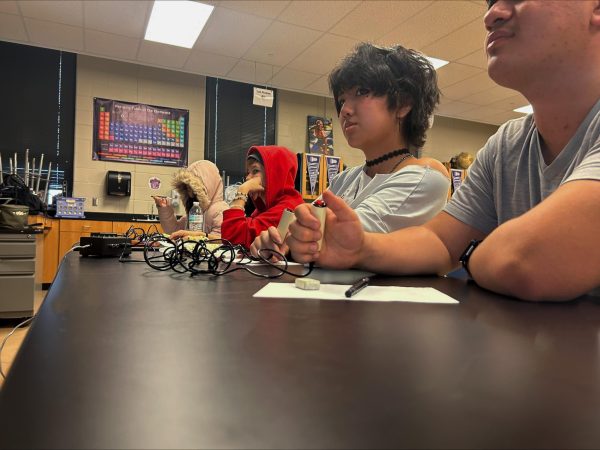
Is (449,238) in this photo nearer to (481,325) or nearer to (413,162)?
(413,162)

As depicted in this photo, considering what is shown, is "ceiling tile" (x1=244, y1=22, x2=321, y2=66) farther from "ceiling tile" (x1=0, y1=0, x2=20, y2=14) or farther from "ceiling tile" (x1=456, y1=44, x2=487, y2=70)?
"ceiling tile" (x1=0, y1=0, x2=20, y2=14)

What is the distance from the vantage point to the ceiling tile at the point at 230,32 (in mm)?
3625

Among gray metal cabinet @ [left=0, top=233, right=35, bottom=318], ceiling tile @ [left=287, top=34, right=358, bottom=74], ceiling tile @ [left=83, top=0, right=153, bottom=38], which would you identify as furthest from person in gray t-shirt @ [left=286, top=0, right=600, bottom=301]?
ceiling tile @ [left=83, top=0, right=153, bottom=38]

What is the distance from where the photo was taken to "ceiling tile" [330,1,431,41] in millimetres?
3366

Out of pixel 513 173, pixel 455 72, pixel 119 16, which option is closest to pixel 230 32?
pixel 119 16

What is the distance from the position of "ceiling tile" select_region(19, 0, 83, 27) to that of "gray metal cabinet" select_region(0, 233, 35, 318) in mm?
1934

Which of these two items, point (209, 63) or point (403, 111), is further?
point (209, 63)

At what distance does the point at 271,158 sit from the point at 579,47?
5.08 feet

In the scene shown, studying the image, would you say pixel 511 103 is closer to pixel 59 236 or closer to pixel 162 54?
pixel 162 54

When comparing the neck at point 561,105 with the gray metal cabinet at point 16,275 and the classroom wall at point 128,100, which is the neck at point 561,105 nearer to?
the gray metal cabinet at point 16,275

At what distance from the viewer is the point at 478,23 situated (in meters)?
3.58

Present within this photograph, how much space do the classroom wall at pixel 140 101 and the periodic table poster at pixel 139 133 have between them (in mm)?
67

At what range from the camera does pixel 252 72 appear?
4.86 meters

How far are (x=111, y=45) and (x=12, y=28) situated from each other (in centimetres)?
83
